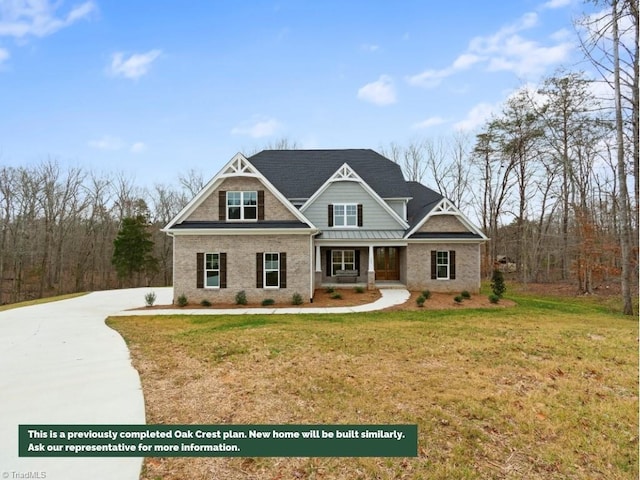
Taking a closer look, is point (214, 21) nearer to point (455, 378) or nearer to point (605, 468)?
point (455, 378)

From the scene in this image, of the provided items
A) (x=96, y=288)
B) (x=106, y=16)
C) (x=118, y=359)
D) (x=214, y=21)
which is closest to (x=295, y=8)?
(x=214, y=21)

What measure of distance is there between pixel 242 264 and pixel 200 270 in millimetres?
2026

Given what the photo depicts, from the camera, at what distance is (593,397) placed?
17.5 feet

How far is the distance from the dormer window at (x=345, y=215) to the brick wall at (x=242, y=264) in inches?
184

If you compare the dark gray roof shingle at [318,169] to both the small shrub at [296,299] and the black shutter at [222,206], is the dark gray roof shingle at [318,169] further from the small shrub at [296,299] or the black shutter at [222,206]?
the small shrub at [296,299]

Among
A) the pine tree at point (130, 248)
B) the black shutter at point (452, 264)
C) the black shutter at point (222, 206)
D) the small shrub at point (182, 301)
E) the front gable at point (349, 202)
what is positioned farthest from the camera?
the pine tree at point (130, 248)

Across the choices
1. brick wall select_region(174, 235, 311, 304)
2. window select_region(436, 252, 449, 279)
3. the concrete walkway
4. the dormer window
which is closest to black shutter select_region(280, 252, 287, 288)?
brick wall select_region(174, 235, 311, 304)

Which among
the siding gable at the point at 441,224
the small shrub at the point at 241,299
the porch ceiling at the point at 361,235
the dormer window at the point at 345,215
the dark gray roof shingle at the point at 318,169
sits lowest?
the small shrub at the point at 241,299

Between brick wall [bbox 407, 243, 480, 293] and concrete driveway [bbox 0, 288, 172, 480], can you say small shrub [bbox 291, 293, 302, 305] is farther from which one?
concrete driveway [bbox 0, 288, 172, 480]

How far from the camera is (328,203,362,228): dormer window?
19.7 meters

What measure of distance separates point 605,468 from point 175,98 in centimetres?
2152

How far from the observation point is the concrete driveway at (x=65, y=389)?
363cm

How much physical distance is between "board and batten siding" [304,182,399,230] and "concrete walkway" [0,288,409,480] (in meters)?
12.0

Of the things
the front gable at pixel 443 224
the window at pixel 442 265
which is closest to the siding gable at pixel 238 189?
the front gable at pixel 443 224
